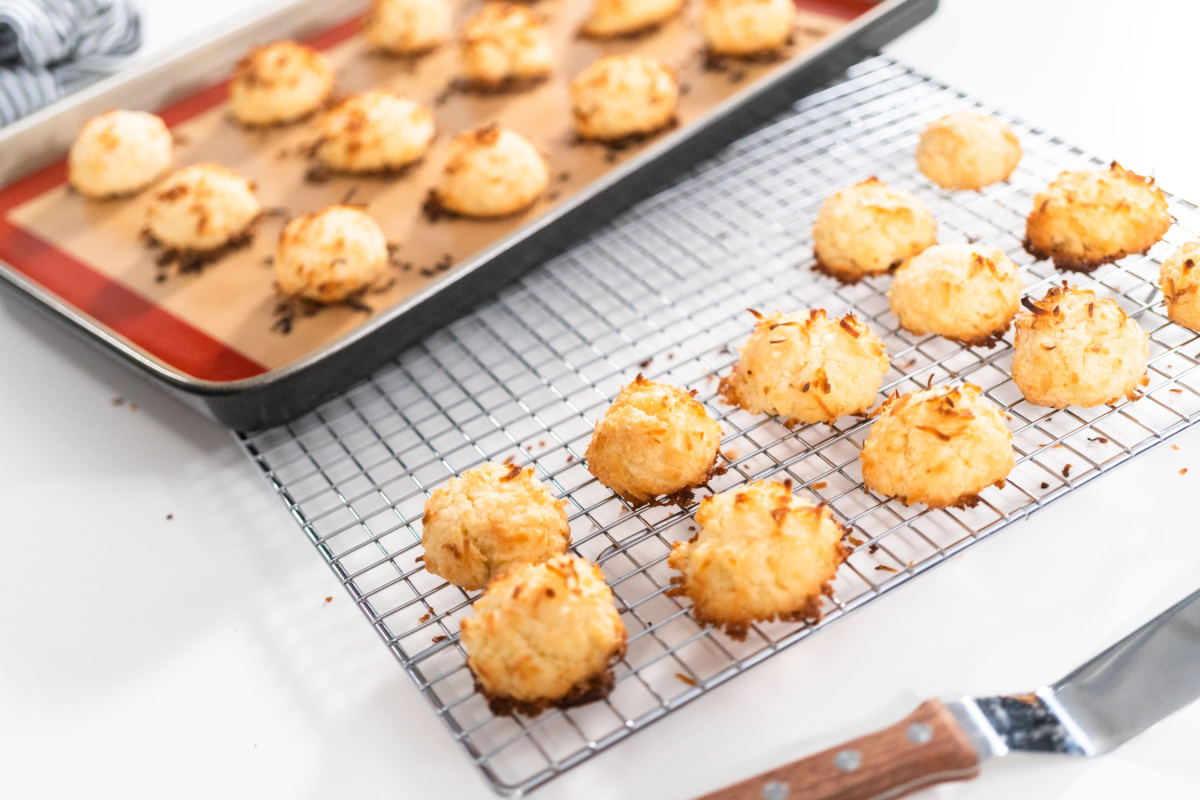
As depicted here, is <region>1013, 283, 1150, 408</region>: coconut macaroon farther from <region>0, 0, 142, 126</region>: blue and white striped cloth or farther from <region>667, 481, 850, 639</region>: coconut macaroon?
<region>0, 0, 142, 126</region>: blue and white striped cloth

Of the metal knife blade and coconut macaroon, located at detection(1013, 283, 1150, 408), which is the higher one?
coconut macaroon, located at detection(1013, 283, 1150, 408)

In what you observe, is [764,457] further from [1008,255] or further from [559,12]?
[559,12]

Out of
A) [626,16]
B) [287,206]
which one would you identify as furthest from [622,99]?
[287,206]

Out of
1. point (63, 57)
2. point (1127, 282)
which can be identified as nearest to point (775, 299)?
point (1127, 282)

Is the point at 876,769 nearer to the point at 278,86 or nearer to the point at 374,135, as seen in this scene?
the point at 374,135

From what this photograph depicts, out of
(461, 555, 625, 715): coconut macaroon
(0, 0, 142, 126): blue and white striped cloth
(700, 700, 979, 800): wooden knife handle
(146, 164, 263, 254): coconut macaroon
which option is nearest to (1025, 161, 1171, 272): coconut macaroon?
(700, 700, 979, 800): wooden knife handle
